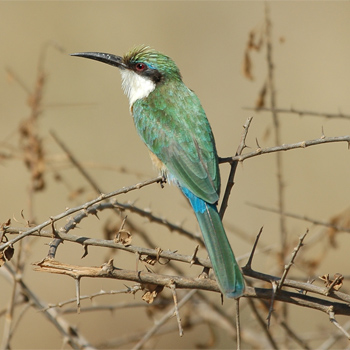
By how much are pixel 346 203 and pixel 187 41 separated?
10.9ft

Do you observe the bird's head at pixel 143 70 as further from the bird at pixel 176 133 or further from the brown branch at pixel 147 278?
the brown branch at pixel 147 278

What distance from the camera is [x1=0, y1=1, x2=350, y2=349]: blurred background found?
6.71 meters

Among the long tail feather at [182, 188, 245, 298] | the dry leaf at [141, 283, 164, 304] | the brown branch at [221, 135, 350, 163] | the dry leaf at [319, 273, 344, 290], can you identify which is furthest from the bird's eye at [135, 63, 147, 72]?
the dry leaf at [319, 273, 344, 290]

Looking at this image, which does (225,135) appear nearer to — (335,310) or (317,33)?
(317,33)

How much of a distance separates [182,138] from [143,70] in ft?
2.52

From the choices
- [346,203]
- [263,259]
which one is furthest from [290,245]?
[346,203]

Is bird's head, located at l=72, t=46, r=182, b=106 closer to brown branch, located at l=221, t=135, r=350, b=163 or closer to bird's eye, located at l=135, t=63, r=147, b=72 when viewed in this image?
bird's eye, located at l=135, t=63, r=147, b=72

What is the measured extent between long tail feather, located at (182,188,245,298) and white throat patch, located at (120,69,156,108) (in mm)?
961

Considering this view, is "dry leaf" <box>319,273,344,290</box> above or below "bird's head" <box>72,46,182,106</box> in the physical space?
below

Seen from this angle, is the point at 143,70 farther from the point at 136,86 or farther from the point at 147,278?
the point at 147,278

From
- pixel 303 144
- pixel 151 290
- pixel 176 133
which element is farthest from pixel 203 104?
pixel 151 290

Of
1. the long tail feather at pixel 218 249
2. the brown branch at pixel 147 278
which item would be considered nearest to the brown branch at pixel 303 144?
the long tail feather at pixel 218 249

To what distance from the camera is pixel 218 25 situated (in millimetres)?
8844

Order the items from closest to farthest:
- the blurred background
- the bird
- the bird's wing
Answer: the bird, the bird's wing, the blurred background
